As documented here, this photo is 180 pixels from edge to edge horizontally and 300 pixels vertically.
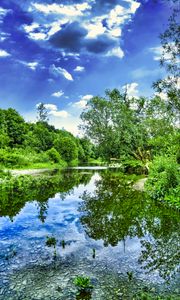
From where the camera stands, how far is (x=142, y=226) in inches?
526

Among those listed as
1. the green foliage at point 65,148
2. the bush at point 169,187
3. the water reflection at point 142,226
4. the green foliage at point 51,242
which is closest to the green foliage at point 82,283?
the water reflection at point 142,226

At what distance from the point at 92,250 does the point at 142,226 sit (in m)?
3.99

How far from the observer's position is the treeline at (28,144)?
176 feet

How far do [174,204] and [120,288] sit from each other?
10500 mm

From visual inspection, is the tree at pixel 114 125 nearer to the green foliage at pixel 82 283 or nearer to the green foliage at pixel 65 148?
the green foliage at pixel 65 148

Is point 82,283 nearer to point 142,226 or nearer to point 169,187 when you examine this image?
point 142,226

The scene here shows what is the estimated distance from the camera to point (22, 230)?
1280 centimetres

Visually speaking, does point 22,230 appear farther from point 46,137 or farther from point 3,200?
point 46,137

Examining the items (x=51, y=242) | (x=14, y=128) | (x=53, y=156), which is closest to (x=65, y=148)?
(x=53, y=156)

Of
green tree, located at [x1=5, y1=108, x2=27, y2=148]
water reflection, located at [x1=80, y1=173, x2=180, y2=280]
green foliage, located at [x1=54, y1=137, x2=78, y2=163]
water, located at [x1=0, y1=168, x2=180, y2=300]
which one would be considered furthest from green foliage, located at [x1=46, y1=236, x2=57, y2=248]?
green foliage, located at [x1=54, y1=137, x2=78, y2=163]

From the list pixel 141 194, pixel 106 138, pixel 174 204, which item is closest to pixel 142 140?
pixel 106 138

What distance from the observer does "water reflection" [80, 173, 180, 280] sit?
9326 millimetres

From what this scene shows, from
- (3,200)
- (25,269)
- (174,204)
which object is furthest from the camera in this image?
(3,200)

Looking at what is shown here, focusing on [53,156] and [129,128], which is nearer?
[129,128]
